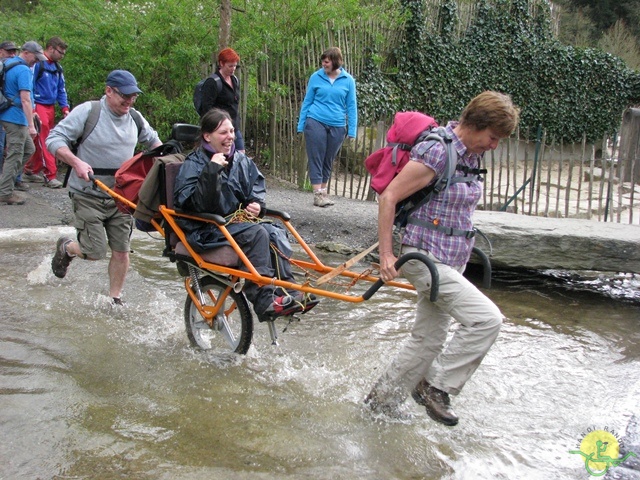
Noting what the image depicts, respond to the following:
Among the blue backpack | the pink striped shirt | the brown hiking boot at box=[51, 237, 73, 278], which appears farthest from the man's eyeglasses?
the blue backpack

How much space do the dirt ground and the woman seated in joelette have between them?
3.03m

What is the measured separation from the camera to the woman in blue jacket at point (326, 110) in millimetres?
8617

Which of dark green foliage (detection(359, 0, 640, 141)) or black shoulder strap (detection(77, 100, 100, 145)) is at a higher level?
dark green foliage (detection(359, 0, 640, 141))

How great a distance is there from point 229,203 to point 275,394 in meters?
1.34

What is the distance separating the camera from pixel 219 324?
4684 millimetres

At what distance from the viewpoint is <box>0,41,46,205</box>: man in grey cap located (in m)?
8.08

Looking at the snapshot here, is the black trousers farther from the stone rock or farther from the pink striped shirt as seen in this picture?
the stone rock

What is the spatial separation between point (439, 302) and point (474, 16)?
15068mm

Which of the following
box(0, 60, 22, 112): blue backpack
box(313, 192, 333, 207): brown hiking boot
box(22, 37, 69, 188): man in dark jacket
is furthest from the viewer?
box(313, 192, 333, 207): brown hiking boot

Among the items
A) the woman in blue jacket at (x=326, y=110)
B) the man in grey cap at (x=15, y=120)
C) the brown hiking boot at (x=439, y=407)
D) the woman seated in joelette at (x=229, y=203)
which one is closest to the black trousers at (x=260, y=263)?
the woman seated in joelette at (x=229, y=203)

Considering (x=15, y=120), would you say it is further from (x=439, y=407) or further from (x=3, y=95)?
(x=439, y=407)

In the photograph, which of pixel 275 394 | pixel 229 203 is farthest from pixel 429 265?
pixel 229 203

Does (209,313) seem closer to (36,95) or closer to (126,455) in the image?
(126,455)

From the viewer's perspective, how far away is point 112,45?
949 cm
